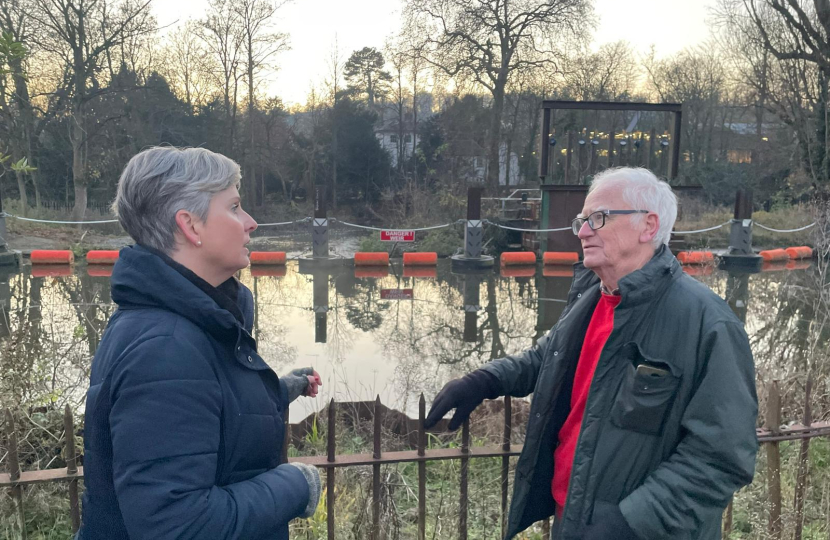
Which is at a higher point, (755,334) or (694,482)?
(694,482)

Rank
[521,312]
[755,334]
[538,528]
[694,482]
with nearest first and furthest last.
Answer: [694,482] < [538,528] < [755,334] < [521,312]

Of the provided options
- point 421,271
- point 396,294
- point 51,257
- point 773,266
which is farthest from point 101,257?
point 773,266

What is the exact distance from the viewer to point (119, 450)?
1.39m

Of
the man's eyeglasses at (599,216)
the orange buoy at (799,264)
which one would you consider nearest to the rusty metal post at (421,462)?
the man's eyeglasses at (599,216)

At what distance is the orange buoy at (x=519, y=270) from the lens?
13.8m

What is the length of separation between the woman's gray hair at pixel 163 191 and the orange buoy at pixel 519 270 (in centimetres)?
1218

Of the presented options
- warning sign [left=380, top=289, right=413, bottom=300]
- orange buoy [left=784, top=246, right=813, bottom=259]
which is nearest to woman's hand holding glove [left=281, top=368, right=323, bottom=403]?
warning sign [left=380, top=289, right=413, bottom=300]

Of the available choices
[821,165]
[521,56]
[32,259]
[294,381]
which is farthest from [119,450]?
[521,56]

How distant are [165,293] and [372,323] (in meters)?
7.43

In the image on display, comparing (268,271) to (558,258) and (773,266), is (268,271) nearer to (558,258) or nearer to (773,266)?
(558,258)

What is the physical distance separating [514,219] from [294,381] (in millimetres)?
15732

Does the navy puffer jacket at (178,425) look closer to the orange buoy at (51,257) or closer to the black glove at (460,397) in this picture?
the black glove at (460,397)

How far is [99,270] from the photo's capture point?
43.7 feet

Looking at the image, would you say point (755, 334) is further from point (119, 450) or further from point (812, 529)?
point (119, 450)
